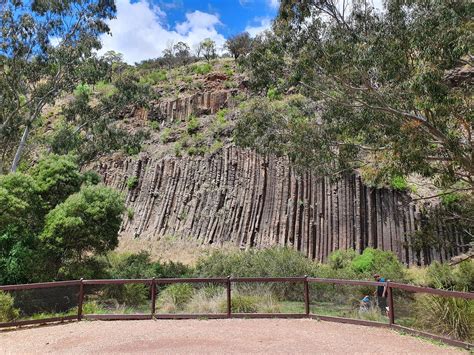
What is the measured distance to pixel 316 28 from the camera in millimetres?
15609

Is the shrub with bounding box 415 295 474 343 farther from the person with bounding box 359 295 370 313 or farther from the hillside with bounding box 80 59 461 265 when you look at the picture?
the hillside with bounding box 80 59 461 265

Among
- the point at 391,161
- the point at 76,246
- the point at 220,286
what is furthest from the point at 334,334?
the point at 76,246

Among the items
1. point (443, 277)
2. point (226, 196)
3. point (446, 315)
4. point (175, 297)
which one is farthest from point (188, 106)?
point (446, 315)

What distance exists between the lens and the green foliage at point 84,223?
19.0 metres

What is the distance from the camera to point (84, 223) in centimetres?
1961

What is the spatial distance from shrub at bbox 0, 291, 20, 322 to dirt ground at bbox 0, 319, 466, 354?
0.60 meters

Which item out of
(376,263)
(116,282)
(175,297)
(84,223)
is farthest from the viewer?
(376,263)

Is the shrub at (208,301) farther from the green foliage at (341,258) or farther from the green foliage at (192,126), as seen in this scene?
the green foliage at (192,126)

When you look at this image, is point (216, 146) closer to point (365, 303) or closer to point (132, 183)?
point (132, 183)

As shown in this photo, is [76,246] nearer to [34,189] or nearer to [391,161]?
A: [34,189]

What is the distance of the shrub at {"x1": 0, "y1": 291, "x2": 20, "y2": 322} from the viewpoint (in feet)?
37.8

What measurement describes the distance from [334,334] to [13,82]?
22271 millimetres

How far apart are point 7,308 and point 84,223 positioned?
26.9 feet

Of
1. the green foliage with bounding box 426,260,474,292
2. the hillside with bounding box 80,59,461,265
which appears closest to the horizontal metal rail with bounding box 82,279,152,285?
the hillside with bounding box 80,59,461,265
